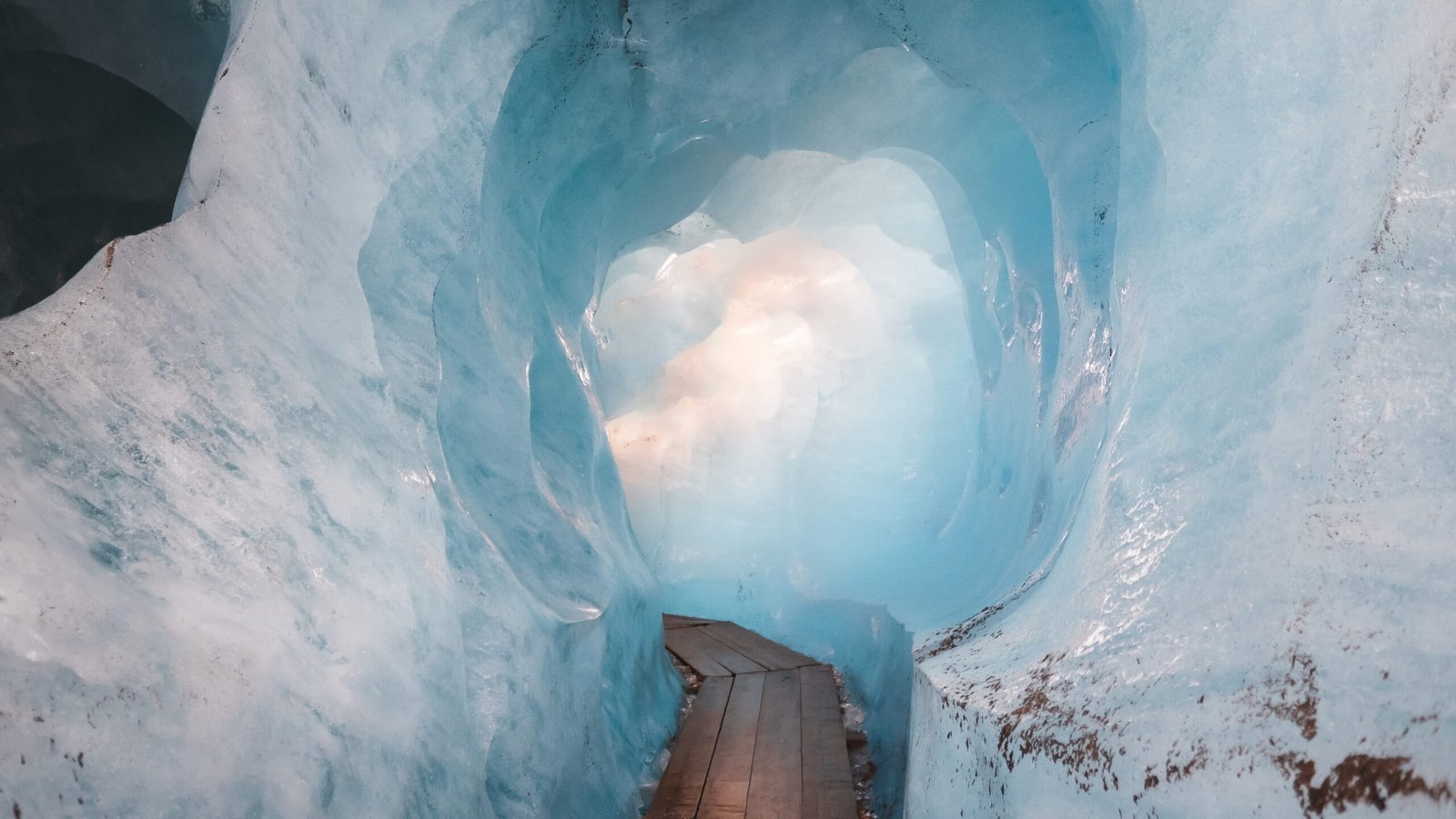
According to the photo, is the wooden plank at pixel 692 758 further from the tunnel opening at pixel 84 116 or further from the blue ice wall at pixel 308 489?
the tunnel opening at pixel 84 116

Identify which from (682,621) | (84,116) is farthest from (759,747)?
(84,116)

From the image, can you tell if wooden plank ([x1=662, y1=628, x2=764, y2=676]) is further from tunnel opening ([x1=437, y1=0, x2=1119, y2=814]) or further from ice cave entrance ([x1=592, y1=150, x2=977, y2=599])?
ice cave entrance ([x1=592, y1=150, x2=977, y2=599])

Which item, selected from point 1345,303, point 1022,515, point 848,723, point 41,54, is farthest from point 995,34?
point 41,54

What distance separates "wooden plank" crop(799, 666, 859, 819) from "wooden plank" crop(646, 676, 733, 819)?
16.3 inches

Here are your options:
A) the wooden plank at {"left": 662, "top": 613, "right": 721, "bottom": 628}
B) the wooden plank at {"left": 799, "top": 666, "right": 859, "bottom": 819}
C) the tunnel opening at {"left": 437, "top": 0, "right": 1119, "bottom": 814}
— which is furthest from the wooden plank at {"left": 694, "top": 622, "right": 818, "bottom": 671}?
the wooden plank at {"left": 799, "top": 666, "right": 859, "bottom": 819}

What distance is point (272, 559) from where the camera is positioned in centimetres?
182

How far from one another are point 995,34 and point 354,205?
2.81 metres

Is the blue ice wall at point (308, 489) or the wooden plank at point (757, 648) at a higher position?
the wooden plank at point (757, 648)

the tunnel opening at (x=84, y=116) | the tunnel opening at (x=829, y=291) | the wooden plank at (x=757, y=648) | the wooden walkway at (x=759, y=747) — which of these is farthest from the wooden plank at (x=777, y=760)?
the tunnel opening at (x=84, y=116)

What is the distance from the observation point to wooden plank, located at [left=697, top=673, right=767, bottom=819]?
3047 millimetres

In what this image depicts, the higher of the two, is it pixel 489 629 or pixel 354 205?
pixel 354 205

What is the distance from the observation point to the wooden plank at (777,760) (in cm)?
303

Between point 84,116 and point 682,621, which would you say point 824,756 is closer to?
point 682,621

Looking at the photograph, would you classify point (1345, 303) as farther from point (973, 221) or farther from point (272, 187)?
point (973, 221)
